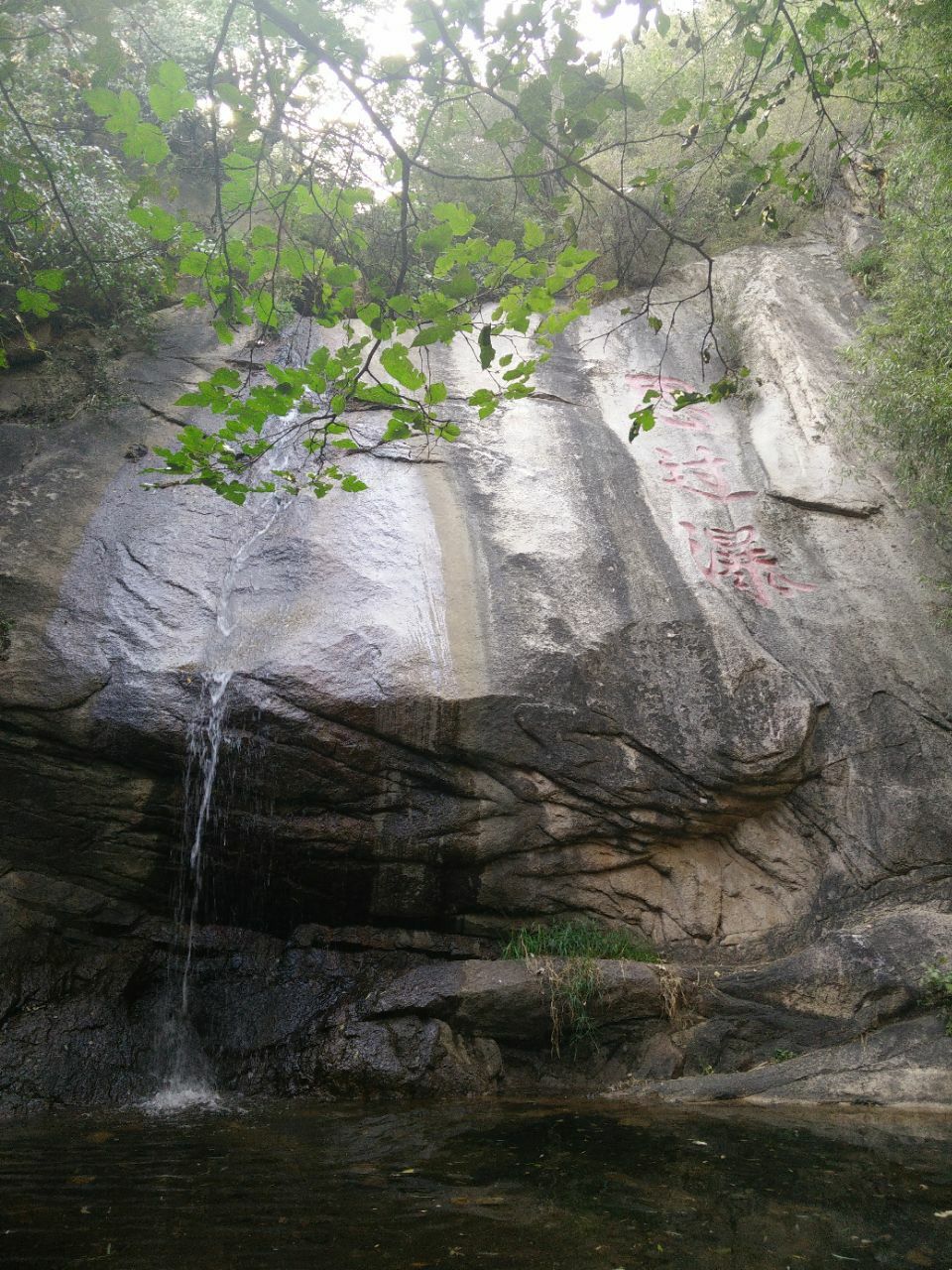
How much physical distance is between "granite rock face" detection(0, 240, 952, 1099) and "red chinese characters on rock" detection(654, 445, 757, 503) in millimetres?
606

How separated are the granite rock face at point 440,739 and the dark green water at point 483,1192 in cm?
116

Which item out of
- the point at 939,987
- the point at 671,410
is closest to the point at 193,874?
the point at 939,987

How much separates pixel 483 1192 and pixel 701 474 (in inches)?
254

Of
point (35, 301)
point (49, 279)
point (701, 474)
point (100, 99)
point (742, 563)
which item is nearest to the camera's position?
point (100, 99)

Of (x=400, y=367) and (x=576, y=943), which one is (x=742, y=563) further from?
(x=400, y=367)

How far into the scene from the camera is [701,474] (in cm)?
839

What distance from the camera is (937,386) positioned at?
6547 millimetres

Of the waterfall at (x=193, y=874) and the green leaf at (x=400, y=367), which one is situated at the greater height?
the green leaf at (x=400, y=367)

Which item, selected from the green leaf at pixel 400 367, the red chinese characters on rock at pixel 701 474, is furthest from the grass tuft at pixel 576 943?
the green leaf at pixel 400 367

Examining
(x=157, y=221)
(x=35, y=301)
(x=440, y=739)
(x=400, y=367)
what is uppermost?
(x=35, y=301)

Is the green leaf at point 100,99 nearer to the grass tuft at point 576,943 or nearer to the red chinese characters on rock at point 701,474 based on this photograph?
the grass tuft at point 576,943

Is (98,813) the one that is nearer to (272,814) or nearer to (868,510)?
(272,814)

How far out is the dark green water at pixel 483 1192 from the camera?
2838 mm

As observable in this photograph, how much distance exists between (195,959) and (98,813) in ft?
4.01
